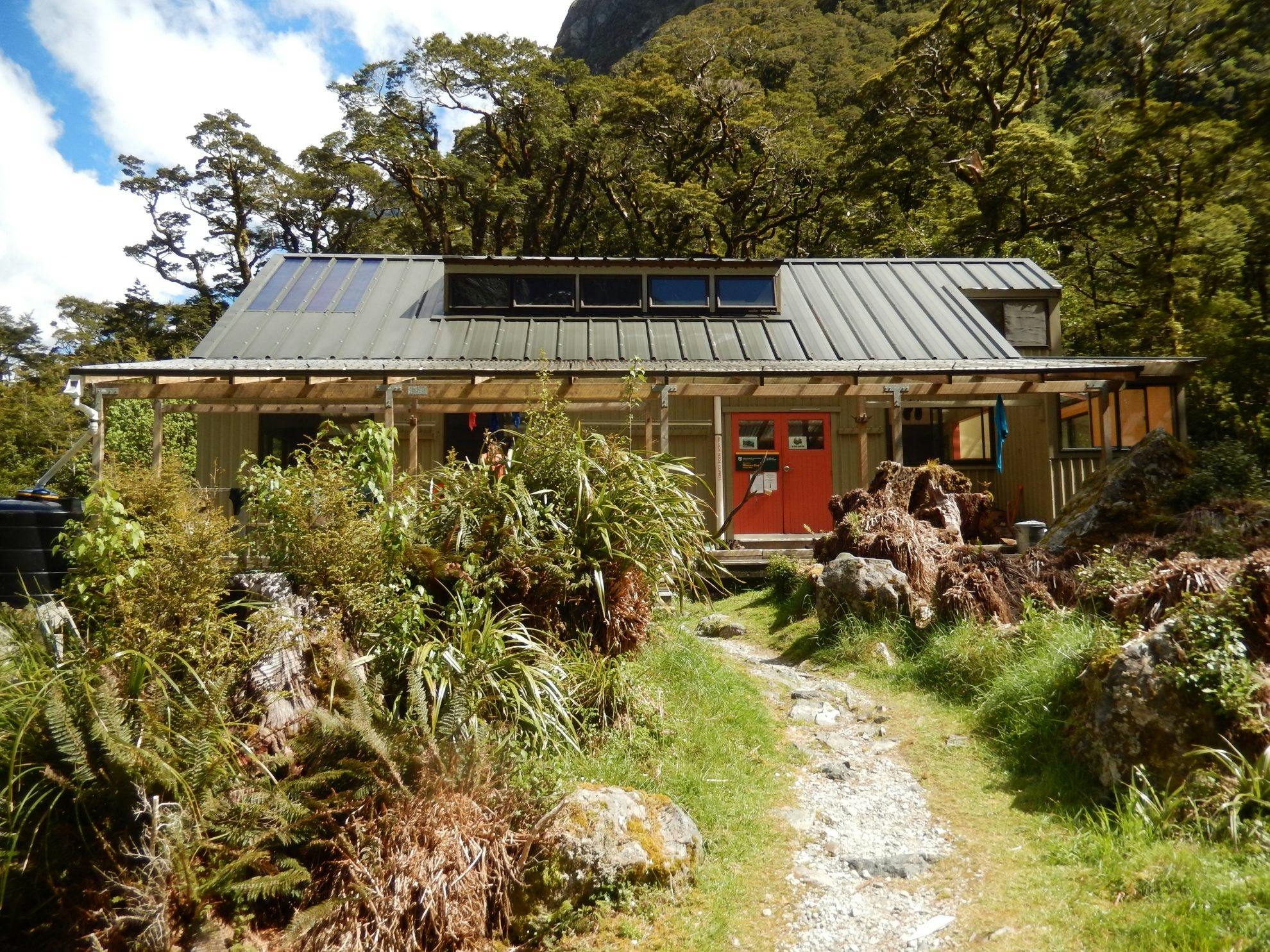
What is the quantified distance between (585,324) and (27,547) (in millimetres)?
10142

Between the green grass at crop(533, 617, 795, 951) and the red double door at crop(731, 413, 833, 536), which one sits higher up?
the red double door at crop(731, 413, 833, 536)

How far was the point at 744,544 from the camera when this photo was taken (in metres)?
12.1

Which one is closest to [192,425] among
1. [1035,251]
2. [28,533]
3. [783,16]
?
[28,533]

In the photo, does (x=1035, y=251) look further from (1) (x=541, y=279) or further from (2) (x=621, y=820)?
(2) (x=621, y=820)

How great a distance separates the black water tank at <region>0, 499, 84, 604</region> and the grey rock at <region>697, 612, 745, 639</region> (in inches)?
224

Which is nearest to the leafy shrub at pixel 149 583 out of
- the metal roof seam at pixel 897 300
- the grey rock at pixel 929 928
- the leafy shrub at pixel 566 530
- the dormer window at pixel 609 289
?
the leafy shrub at pixel 566 530

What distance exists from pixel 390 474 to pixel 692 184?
20.2 metres

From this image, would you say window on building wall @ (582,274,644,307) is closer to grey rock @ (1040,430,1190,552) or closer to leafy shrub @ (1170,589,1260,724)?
grey rock @ (1040,430,1190,552)

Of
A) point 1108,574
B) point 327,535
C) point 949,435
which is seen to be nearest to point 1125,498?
point 1108,574

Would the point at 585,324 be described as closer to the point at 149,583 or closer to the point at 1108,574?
the point at 1108,574

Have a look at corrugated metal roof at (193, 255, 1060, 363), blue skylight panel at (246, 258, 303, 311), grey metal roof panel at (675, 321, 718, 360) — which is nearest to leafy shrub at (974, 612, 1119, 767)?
corrugated metal roof at (193, 255, 1060, 363)

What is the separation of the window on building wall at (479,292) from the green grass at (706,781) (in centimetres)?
933

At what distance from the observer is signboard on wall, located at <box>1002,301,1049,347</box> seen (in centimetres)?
1603

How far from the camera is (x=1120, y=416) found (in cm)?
1388
